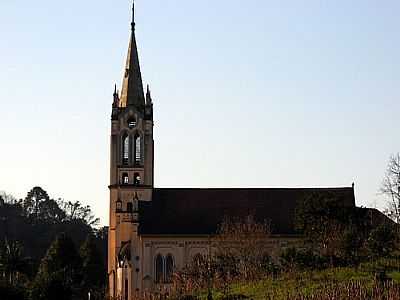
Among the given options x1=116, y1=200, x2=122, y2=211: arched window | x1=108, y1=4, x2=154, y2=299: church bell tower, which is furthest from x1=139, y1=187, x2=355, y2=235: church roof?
x1=116, y1=200, x2=122, y2=211: arched window

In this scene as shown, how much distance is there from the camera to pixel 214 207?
7231 cm

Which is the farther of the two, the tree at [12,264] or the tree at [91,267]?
the tree at [91,267]

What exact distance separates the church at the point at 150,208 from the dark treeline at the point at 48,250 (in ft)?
13.6

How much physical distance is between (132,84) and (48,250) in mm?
19869

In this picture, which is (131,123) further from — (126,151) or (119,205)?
(119,205)

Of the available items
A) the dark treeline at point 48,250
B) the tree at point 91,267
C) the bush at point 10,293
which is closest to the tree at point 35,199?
the dark treeline at point 48,250

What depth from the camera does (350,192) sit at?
238ft

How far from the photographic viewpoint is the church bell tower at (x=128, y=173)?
68.9 m

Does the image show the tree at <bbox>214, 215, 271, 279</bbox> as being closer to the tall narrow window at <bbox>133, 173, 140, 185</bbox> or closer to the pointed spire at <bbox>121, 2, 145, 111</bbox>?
the tall narrow window at <bbox>133, 173, 140, 185</bbox>

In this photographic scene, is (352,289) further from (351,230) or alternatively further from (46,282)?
(46,282)

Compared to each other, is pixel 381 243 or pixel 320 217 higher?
pixel 320 217

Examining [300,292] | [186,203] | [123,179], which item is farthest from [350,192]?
[300,292]

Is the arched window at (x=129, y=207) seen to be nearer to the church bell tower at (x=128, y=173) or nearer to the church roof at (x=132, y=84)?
the church bell tower at (x=128, y=173)

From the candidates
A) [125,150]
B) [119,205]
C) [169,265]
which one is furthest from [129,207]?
[169,265]
